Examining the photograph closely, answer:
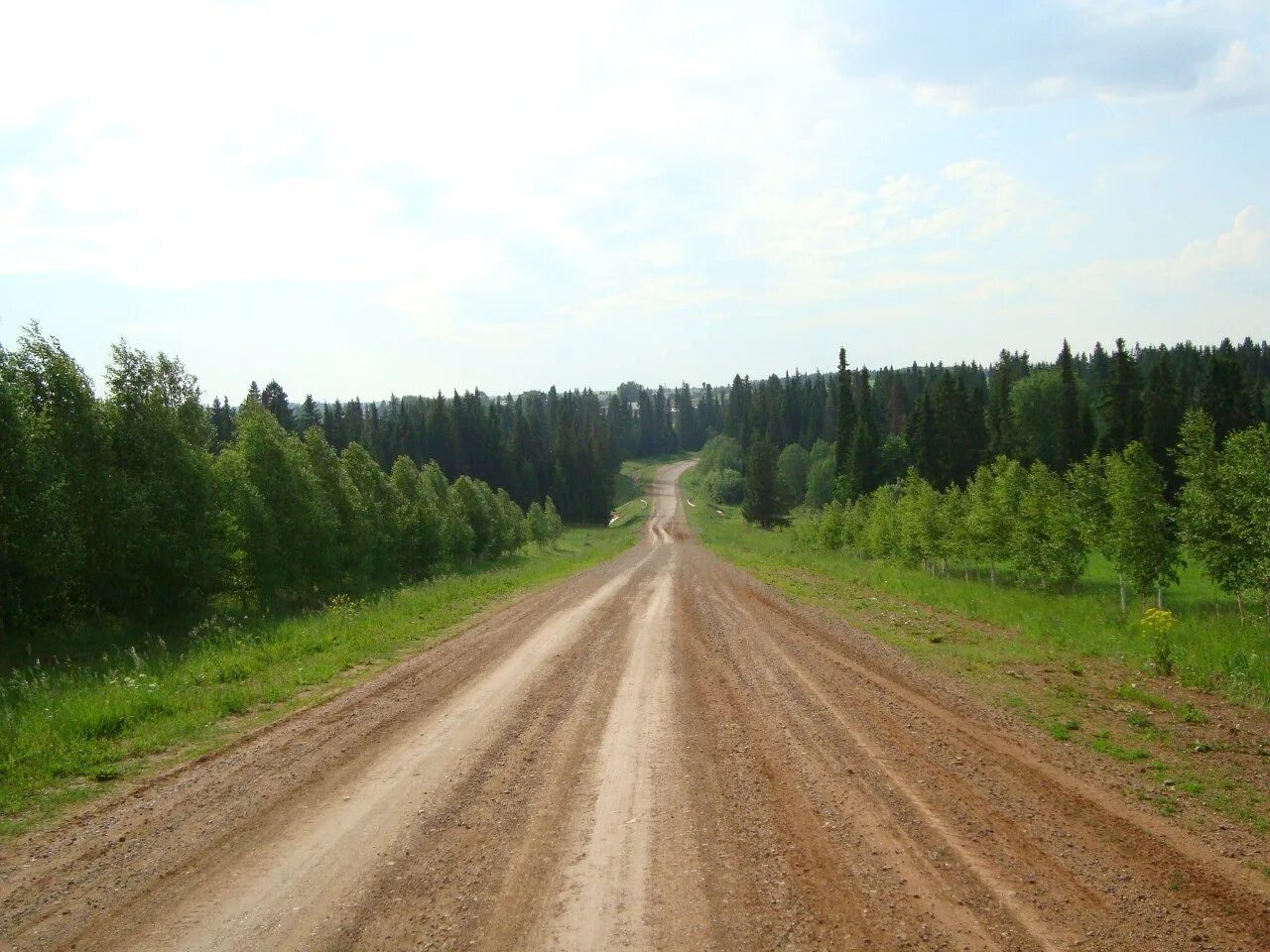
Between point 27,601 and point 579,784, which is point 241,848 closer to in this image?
point 579,784

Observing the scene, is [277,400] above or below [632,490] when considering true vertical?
above

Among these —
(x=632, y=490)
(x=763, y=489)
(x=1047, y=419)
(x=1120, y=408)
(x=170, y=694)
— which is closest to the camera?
(x=170, y=694)

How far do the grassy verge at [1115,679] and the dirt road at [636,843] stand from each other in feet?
2.47

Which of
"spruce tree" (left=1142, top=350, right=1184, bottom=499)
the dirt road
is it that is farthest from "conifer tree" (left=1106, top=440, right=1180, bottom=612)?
"spruce tree" (left=1142, top=350, right=1184, bottom=499)

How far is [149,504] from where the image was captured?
19938mm

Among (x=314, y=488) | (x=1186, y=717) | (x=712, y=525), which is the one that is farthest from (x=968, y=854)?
(x=712, y=525)

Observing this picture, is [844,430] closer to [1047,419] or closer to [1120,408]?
[1047,419]

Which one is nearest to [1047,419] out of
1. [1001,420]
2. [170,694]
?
[1001,420]

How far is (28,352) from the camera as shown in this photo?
18703mm

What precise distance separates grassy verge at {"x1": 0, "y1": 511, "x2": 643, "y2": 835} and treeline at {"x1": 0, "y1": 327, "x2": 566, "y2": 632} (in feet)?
8.52

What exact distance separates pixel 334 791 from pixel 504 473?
108768 mm

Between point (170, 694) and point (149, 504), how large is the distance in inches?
441

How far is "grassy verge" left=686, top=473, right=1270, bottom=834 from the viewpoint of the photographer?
287 inches

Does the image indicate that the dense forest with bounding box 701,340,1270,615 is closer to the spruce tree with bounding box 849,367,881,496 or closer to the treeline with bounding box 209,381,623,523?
the spruce tree with bounding box 849,367,881,496
